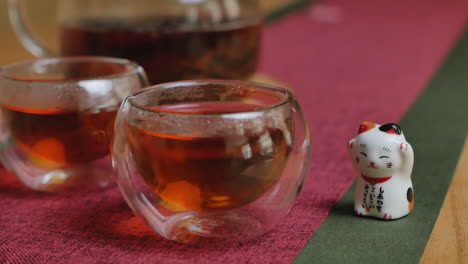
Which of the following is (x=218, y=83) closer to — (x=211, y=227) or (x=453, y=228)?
(x=211, y=227)

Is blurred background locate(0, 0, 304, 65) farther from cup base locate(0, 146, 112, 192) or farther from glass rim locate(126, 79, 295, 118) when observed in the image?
glass rim locate(126, 79, 295, 118)

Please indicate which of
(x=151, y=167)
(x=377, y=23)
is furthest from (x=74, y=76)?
(x=377, y=23)

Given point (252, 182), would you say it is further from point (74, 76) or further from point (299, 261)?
point (74, 76)

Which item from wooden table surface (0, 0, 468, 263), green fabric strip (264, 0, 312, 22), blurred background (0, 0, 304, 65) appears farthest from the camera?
green fabric strip (264, 0, 312, 22)

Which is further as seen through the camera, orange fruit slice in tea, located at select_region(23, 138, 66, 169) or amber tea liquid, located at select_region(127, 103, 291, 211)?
orange fruit slice in tea, located at select_region(23, 138, 66, 169)

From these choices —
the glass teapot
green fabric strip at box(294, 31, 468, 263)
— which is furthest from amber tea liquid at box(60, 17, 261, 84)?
green fabric strip at box(294, 31, 468, 263)

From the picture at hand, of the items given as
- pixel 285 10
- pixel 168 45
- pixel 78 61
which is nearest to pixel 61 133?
pixel 78 61

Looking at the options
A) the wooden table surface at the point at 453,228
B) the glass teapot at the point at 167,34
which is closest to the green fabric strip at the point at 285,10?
the glass teapot at the point at 167,34
